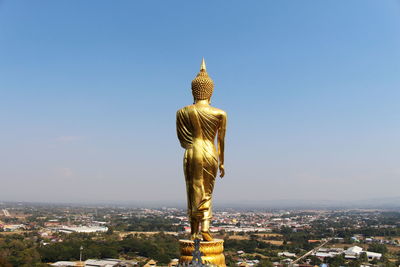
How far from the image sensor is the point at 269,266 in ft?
Result: 81.8

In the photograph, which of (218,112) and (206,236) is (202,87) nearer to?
(218,112)

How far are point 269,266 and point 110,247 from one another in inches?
425

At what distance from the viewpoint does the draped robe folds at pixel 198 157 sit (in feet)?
23.2

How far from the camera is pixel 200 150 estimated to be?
7117 millimetres

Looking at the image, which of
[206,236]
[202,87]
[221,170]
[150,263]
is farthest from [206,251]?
[150,263]

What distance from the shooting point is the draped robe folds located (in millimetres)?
7070

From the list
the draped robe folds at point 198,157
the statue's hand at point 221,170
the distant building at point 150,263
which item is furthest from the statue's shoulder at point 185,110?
the distant building at point 150,263

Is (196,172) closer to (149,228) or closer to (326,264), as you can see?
(326,264)

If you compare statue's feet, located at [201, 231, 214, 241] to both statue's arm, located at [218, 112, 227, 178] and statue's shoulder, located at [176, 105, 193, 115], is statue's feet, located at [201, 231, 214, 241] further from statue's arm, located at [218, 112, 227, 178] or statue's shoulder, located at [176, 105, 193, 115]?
statue's shoulder, located at [176, 105, 193, 115]

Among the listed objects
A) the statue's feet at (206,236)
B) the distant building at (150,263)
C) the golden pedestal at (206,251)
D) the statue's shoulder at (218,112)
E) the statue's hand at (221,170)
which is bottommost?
the distant building at (150,263)

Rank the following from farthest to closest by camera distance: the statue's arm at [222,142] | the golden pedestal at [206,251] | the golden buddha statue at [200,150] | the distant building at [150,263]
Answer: the distant building at [150,263]
the statue's arm at [222,142]
the golden buddha statue at [200,150]
the golden pedestal at [206,251]

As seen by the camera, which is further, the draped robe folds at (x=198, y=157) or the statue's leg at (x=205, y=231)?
the draped robe folds at (x=198, y=157)

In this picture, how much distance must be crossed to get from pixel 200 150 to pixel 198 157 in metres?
0.12

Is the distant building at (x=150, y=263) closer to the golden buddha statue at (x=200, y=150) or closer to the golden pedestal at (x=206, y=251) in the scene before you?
the golden buddha statue at (x=200, y=150)
